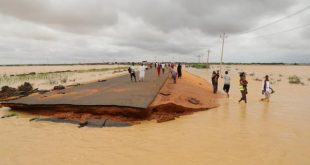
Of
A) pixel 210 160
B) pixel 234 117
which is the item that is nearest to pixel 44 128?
pixel 210 160

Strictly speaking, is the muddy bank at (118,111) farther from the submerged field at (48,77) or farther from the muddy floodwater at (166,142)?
the submerged field at (48,77)

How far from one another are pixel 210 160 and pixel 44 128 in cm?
559

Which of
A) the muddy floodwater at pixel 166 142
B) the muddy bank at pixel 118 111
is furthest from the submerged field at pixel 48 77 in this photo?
the muddy floodwater at pixel 166 142

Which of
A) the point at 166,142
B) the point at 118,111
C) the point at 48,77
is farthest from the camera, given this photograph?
the point at 48,77

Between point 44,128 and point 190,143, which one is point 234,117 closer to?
point 190,143

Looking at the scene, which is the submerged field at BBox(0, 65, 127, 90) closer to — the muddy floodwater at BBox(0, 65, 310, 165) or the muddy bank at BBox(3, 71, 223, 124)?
the muddy bank at BBox(3, 71, 223, 124)

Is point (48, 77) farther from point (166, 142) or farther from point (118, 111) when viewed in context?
point (166, 142)

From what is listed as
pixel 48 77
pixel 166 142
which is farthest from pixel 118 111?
pixel 48 77

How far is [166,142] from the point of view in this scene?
7.62m

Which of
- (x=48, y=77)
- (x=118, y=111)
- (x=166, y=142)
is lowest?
(x=48, y=77)

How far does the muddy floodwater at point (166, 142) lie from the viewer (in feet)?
20.9

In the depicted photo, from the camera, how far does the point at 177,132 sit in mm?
8648

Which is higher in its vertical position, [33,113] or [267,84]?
[267,84]

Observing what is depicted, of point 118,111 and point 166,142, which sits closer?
point 166,142
